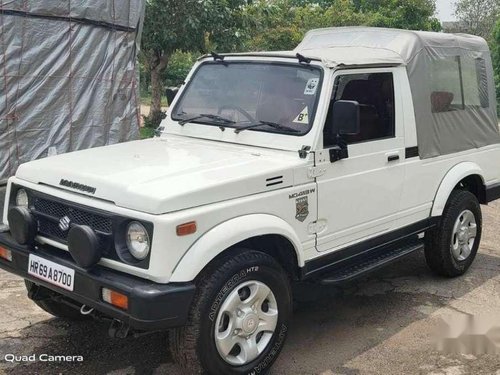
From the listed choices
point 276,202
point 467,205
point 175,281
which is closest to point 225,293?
point 175,281

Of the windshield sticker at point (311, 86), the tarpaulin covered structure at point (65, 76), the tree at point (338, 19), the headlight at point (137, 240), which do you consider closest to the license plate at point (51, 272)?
the headlight at point (137, 240)

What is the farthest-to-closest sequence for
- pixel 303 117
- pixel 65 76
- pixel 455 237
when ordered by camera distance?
pixel 65 76
pixel 455 237
pixel 303 117

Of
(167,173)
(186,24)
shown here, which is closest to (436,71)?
(167,173)

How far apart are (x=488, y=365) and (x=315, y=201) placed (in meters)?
1.55

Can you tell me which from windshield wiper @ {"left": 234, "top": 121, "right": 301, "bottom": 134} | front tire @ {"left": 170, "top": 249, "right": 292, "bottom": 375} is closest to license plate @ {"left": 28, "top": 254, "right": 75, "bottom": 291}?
front tire @ {"left": 170, "top": 249, "right": 292, "bottom": 375}

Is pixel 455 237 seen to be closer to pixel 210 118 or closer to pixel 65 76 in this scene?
pixel 210 118

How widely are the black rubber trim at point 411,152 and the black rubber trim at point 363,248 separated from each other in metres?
0.57

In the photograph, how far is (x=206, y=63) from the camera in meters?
4.85

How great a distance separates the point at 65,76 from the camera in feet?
24.7

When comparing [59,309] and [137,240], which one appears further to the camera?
[59,309]

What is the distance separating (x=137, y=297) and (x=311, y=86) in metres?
1.98

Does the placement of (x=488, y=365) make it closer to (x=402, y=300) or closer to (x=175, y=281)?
(x=402, y=300)

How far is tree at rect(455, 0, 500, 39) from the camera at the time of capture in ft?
111
